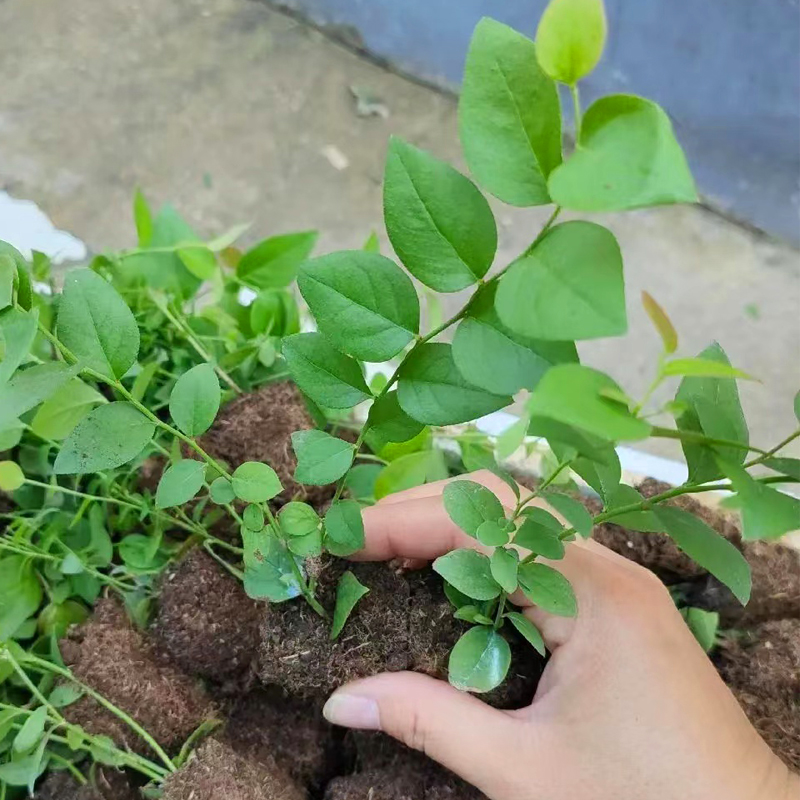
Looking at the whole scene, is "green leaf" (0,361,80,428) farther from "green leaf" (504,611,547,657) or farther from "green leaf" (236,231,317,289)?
"green leaf" (236,231,317,289)

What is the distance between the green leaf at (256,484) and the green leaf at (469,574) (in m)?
0.09

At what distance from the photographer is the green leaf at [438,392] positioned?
0.34m

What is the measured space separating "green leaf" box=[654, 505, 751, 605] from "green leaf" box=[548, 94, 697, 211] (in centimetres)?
17

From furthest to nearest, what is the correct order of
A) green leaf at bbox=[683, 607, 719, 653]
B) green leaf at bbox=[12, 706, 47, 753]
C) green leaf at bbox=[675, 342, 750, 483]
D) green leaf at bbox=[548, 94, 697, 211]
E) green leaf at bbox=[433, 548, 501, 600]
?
green leaf at bbox=[683, 607, 719, 653]
green leaf at bbox=[12, 706, 47, 753]
green leaf at bbox=[433, 548, 501, 600]
green leaf at bbox=[675, 342, 750, 483]
green leaf at bbox=[548, 94, 697, 211]

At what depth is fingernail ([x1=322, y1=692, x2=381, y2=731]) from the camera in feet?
1.71

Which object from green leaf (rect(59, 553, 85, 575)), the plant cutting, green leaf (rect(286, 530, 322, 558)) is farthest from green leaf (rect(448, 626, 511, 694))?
green leaf (rect(59, 553, 85, 575))

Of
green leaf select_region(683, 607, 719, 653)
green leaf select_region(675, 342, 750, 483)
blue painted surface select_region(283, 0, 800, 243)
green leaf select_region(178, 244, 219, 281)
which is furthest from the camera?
blue painted surface select_region(283, 0, 800, 243)

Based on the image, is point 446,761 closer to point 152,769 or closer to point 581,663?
point 581,663

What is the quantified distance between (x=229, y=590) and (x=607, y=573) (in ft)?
0.92

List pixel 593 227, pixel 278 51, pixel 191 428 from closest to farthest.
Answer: pixel 593 227
pixel 191 428
pixel 278 51

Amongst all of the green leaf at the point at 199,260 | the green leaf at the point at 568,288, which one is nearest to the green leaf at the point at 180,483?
the green leaf at the point at 568,288

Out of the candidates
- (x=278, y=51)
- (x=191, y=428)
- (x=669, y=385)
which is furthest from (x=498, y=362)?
(x=278, y=51)

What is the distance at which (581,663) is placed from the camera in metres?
0.50

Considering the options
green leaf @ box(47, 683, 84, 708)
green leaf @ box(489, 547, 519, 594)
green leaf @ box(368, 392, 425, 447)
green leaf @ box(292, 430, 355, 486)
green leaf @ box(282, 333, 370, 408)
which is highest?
green leaf @ box(282, 333, 370, 408)
